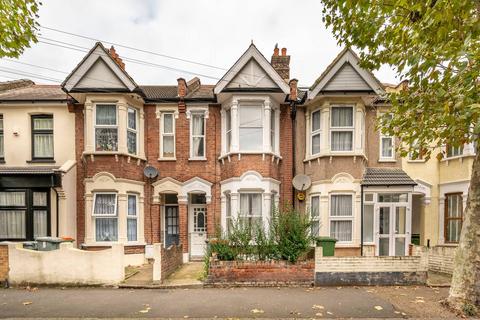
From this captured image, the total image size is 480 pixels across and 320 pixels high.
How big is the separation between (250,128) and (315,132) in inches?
100

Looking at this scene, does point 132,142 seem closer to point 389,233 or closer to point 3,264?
point 3,264

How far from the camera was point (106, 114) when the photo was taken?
10.7m

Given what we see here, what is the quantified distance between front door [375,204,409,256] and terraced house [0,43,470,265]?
4 centimetres

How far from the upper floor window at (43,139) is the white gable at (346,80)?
10632 mm

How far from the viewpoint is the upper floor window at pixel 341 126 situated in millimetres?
10734

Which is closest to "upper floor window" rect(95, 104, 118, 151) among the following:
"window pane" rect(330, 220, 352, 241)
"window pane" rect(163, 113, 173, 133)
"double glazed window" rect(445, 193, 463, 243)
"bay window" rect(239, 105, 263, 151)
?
"window pane" rect(163, 113, 173, 133)

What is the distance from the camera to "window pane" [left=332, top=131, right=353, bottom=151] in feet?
35.2

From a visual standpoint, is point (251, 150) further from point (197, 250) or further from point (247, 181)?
point (197, 250)

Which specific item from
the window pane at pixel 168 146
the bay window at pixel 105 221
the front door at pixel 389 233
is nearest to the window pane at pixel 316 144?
the front door at pixel 389 233

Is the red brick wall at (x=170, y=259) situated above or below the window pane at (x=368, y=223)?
below

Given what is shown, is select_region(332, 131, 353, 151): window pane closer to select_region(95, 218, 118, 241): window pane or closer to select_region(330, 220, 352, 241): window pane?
select_region(330, 220, 352, 241): window pane

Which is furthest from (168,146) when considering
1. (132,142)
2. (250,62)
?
(250,62)

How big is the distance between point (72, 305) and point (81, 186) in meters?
5.68

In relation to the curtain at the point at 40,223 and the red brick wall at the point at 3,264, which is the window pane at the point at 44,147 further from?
the red brick wall at the point at 3,264
